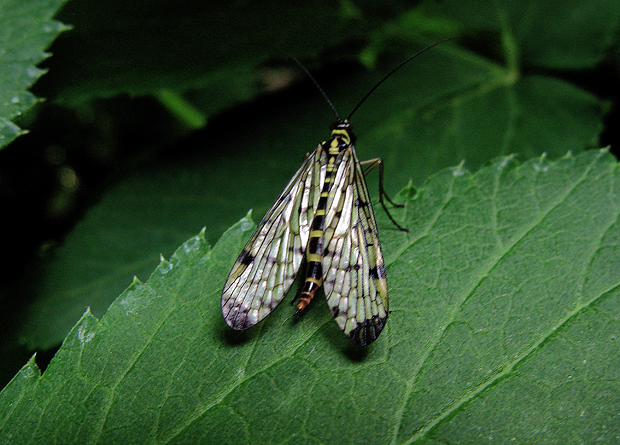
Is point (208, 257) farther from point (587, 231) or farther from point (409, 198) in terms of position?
point (587, 231)

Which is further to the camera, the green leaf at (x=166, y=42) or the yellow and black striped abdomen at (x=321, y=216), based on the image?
the green leaf at (x=166, y=42)

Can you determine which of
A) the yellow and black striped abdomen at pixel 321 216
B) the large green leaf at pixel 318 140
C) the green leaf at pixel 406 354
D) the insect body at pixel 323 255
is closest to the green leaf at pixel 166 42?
the large green leaf at pixel 318 140

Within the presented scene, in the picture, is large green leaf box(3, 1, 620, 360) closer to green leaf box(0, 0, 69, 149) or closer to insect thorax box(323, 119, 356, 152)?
insect thorax box(323, 119, 356, 152)

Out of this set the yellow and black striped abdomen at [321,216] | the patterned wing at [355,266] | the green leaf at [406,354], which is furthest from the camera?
the yellow and black striped abdomen at [321,216]

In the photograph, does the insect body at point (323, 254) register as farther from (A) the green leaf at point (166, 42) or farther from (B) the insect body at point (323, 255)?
(A) the green leaf at point (166, 42)

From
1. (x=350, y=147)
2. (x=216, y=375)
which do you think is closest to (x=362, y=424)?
(x=216, y=375)

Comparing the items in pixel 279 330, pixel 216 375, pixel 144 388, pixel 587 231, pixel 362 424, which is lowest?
pixel 144 388

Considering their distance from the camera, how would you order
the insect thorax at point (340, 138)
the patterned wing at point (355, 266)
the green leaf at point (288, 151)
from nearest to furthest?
the patterned wing at point (355, 266) < the insect thorax at point (340, 138) < the green leaf at point (288, 151)
